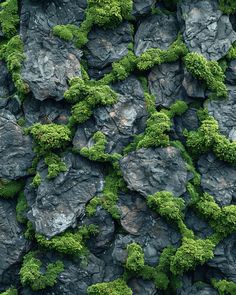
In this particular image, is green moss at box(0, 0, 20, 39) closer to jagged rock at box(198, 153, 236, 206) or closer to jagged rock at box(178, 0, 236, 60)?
jagged rock at box(178, 0, 236, 60)

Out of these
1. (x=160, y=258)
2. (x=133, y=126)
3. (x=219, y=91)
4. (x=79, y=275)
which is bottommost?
(x=79, y=275)

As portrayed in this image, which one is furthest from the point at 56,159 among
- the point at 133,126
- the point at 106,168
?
the point at 133,126

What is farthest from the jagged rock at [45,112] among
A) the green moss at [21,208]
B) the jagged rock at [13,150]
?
the green moss at [21,208]

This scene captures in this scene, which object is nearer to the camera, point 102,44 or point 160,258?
point 160,258

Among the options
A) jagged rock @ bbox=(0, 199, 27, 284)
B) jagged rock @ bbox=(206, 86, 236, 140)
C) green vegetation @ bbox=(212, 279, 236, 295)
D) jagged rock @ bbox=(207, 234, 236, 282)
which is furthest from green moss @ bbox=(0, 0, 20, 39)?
green vegetation @ bbox=(212, 279, 236, 295)

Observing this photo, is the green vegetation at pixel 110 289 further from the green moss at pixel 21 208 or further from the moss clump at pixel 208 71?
the moss clump at pixel 208 71

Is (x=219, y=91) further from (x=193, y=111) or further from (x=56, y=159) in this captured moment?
(x=56, y=159)
